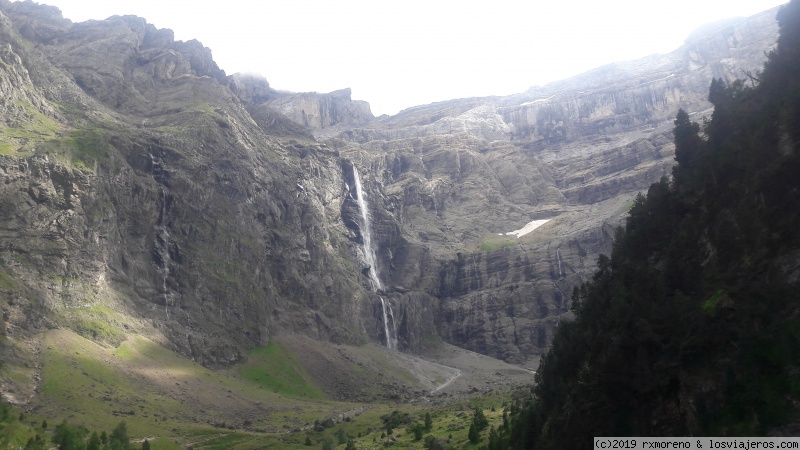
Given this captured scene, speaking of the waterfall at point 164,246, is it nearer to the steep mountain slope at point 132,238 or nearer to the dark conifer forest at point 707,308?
the steep mountain slope at point 132,238

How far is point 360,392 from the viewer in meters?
159

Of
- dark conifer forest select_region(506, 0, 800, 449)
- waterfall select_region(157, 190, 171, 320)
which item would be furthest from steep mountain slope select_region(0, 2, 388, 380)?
dark conifer forest select_region(506, 0, 800, 449)

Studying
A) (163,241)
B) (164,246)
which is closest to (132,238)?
(163,241)

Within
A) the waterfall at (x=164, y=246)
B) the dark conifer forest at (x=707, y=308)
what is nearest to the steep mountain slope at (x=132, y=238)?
the waterfall at (x=164, y=246)

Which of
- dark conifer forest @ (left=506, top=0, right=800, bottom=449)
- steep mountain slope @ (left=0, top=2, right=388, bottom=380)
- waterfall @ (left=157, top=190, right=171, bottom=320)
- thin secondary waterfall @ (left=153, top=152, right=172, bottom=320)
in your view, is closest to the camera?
dark conifer forest @ (left=506, top=0, right=800, bottom=449)

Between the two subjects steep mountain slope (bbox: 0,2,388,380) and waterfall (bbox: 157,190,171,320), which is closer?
steep mountain slope (bbox: 0,2,388,380)

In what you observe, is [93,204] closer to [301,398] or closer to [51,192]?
[51,192]

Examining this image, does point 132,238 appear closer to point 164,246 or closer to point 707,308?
point 164,246

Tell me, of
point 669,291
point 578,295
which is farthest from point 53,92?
point 669,291

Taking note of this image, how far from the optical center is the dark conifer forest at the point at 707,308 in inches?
1401

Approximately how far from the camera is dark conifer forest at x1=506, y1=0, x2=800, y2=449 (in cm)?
3559

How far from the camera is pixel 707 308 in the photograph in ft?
135

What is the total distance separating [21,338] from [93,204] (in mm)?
47910

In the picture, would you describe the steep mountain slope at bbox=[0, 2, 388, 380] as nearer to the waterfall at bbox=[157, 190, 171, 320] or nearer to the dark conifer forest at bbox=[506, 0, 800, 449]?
the waterfall at bbox=[157, 190, 171, 320]
